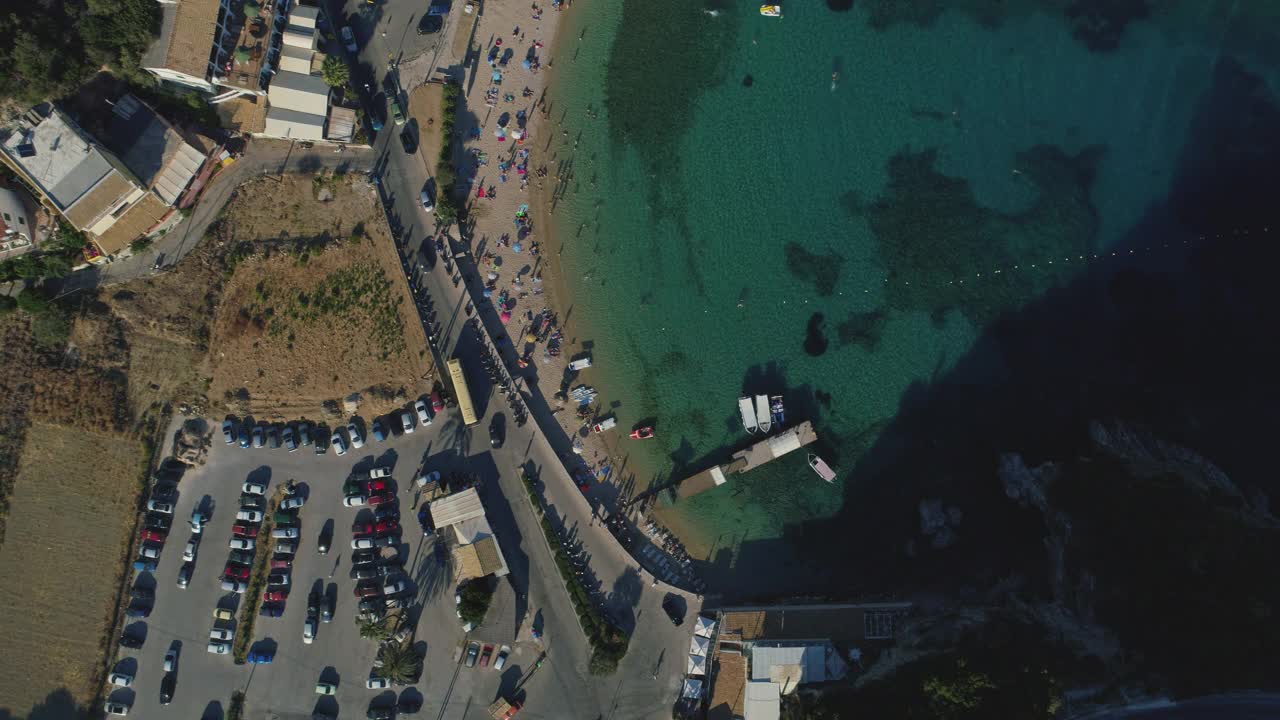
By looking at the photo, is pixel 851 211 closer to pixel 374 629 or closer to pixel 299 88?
pixel 299 88

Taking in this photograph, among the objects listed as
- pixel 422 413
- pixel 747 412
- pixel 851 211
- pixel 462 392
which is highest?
pixel 851 211

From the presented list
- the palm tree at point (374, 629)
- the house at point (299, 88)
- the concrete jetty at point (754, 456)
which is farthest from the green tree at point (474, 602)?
the house at point (299, 88)

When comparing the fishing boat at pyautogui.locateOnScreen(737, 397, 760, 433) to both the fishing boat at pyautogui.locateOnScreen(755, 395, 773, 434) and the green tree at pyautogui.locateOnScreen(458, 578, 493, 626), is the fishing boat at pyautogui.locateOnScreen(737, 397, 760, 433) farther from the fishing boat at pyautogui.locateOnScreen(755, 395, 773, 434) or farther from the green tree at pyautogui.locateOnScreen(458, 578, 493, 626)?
the green tree at pyautogui.locateOnScreen(458, 578, 493, 626)

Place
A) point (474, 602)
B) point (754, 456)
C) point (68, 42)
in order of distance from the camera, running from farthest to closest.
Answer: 1. point (754, 456)
2. point (474, 602)
3. point (68, 42)

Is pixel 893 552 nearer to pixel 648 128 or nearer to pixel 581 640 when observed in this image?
pixel 581 640

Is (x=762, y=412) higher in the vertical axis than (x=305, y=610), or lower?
higher

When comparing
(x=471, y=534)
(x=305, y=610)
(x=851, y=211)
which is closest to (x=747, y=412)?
(x=851, y=211)

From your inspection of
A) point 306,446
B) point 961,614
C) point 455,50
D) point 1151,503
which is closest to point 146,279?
point 306,446
